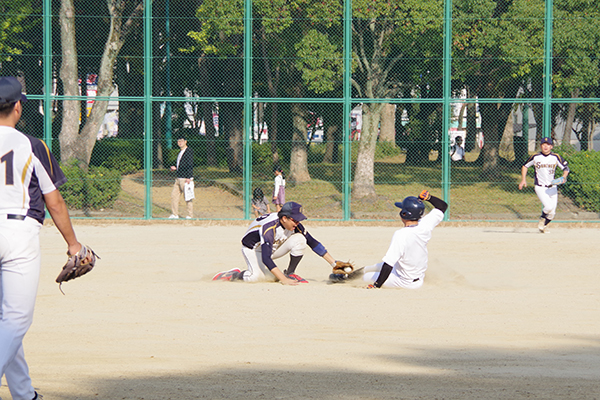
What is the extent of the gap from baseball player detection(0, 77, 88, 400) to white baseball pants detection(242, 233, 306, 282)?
5.05 metres

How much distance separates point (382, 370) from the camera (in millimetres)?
5434

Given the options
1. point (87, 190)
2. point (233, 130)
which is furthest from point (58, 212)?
point (233, 130)

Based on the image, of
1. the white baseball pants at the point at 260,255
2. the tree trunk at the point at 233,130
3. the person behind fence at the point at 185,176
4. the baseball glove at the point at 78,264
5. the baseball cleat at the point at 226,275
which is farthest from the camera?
the tree trunk at the point at 233,130

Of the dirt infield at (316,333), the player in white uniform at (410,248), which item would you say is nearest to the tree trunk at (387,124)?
the dirt infield at (316,333)

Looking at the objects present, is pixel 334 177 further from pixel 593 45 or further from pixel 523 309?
pixel 523 309

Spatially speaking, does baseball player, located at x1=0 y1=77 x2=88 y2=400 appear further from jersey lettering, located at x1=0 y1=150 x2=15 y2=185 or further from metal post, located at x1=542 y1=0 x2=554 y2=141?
metal post, located at x1=542 y1=0 x2=554 y2=141

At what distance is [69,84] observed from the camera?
20375mm

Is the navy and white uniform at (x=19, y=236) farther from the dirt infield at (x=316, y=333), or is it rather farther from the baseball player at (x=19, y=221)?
the dirt infield at (x=316, y=333)

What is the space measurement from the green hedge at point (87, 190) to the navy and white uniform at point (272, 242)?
31.8 ft

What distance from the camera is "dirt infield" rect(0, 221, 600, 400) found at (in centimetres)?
501

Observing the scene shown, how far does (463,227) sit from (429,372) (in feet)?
39.5

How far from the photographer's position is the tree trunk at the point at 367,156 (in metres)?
19.4

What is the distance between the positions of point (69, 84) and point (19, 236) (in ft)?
57.1

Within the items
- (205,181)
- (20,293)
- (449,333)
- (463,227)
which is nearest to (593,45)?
(463,227)
